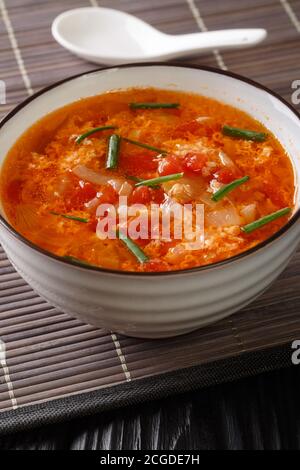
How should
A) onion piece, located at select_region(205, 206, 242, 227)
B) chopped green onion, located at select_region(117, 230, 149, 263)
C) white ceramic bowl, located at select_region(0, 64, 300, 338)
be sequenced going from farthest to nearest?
1. onion piece, located at select_region(205, 206, 242, 227)
2. chopped green onion, located at select_region(117, 230, 149, 263)
3. white ceramic bowl, located at select_region(0, 64, 300, 338)

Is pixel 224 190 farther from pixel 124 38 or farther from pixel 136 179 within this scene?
pixel 124 38

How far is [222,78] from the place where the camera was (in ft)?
7.41

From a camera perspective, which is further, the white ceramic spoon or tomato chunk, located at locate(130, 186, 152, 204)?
the white ceramic spoon

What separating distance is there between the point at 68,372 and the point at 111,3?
1597 millimetres

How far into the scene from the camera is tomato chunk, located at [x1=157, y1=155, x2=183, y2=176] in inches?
82.4

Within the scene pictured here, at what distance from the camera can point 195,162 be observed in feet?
6.93

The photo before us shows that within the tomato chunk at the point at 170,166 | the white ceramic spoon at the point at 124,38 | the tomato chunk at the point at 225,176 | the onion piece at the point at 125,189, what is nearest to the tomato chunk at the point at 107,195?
the onion piece at the point at 125,189

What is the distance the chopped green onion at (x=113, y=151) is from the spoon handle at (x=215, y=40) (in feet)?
2.25

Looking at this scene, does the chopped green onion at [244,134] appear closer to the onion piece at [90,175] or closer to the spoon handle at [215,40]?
the onion piece at [90,175]

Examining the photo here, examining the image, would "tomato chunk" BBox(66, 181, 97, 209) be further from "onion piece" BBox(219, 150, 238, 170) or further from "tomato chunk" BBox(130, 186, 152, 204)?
"onion piece" BBox(219, 150, 238, 170)

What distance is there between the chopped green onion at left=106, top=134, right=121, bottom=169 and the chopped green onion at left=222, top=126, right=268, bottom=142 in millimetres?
295

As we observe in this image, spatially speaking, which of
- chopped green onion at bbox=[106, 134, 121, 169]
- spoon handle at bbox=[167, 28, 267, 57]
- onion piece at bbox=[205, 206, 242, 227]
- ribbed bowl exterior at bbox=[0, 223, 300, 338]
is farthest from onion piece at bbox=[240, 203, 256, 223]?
spoon handle at bbox=[167, 28, 267, 57]

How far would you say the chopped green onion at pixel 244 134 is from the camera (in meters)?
2.22

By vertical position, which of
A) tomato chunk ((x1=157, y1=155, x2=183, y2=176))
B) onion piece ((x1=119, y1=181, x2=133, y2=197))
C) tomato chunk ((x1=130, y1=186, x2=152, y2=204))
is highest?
tomato chunk ((x1=157, y1=155, x2=183, y2=176))
